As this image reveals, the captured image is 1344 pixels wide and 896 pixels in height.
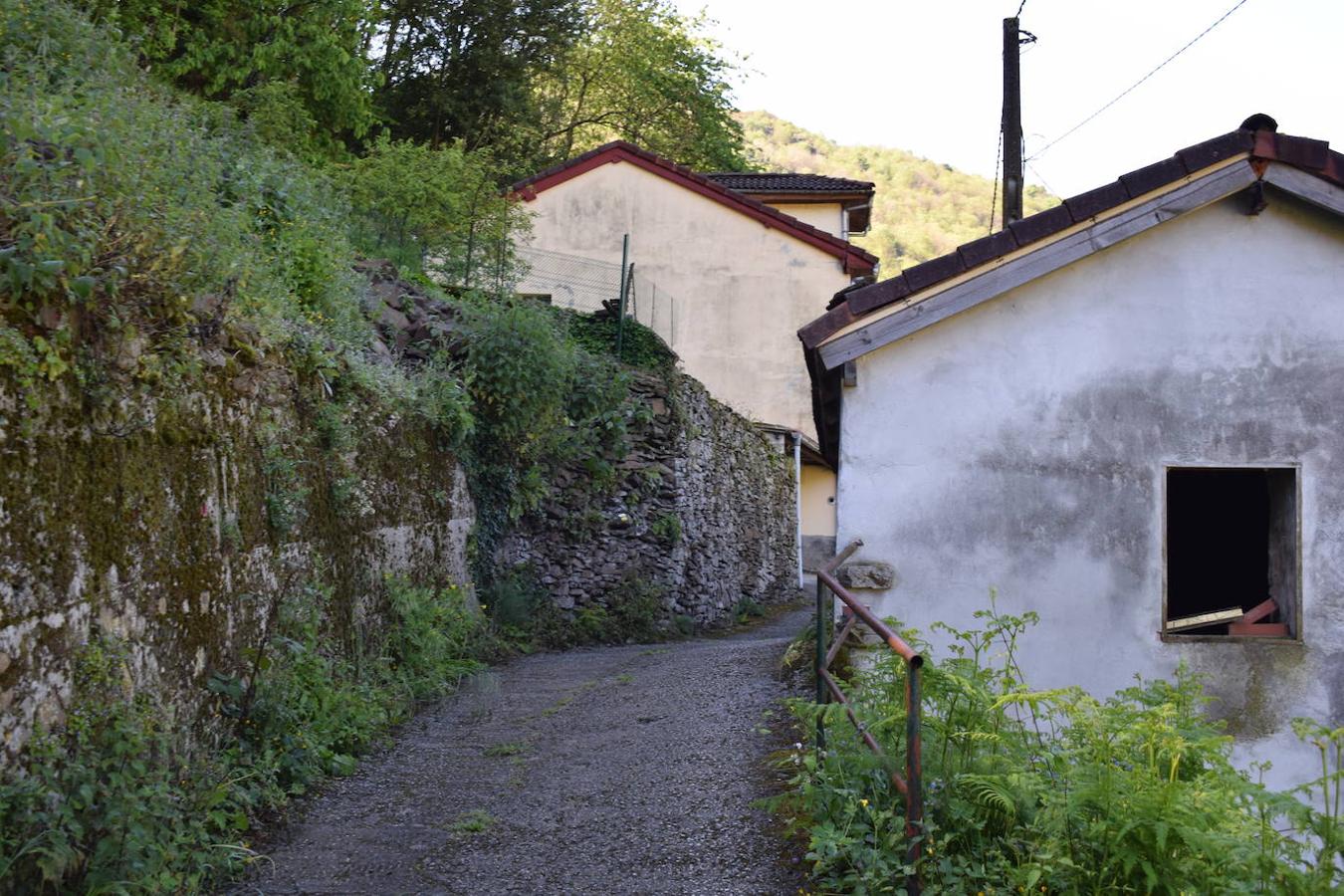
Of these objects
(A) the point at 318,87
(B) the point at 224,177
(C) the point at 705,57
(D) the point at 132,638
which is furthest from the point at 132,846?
(C) the point at 705,57

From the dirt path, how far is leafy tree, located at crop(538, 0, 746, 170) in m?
28.0

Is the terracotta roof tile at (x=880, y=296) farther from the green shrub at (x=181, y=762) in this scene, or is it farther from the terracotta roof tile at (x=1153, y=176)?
the green shrub at (x=181, y=762)

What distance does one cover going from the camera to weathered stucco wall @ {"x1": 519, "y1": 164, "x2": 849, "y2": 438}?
2303 centimetres

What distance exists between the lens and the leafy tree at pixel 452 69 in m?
25.2

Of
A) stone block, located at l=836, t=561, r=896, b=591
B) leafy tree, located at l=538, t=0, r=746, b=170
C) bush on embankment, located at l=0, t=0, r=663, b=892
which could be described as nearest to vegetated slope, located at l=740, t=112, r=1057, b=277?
leafy tree, located at l=538, t=0, r=746, b=170

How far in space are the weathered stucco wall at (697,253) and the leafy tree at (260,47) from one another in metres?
4.91

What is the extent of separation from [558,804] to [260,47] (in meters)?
14.4

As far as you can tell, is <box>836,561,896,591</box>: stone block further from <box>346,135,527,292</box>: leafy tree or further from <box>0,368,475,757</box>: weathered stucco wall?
<box>346,135,527,292</box>: leafy tree

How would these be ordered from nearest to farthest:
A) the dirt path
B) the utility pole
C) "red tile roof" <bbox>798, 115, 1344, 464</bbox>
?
the dirt path → "red tile roof" <bbox>798, 115, 1344, 464</bbox> → the utility pole

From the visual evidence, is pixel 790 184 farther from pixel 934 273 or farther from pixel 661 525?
pixel 934 273

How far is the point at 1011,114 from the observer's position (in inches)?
599

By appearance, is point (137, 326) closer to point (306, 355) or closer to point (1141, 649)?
point (306, 355)

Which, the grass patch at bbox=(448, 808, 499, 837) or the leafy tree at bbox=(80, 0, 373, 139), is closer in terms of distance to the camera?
the grass patch at bbox=(448, 808, 499, 837)

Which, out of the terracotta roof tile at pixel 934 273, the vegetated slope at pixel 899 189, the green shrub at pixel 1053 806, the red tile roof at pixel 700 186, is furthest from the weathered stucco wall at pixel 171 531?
the vegetated slope at pixel 899 189
